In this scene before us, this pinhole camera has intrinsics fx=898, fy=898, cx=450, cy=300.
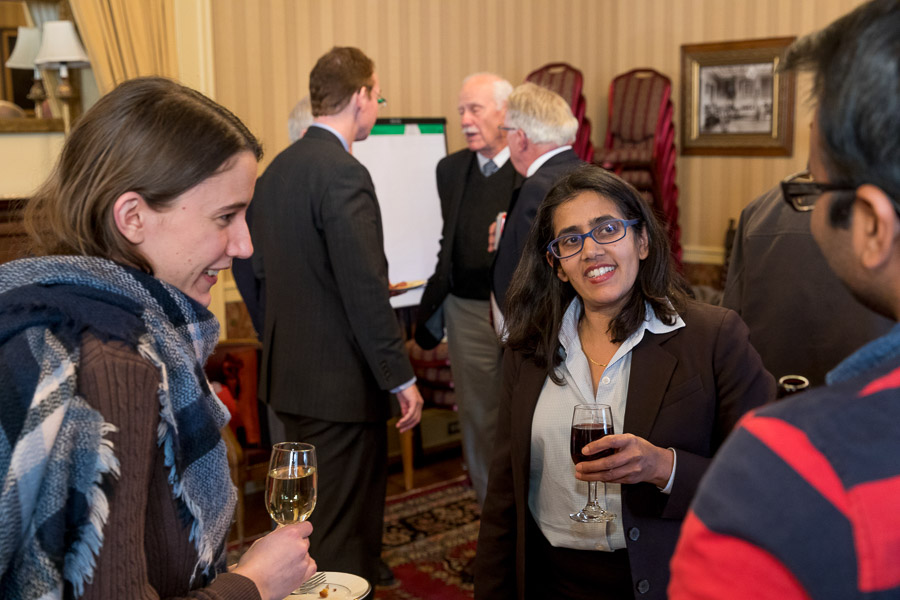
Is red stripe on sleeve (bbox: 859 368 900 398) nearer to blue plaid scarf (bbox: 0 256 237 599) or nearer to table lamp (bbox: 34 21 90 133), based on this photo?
blue plaid scarf (bbox: 0 256 237 599)

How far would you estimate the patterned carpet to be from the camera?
3.83 m

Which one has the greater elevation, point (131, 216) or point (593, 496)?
point (131, 216)

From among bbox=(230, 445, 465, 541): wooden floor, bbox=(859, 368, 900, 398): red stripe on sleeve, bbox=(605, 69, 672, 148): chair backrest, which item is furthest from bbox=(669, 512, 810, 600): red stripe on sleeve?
bbox=(605, 69, 672, 148): chair backrest

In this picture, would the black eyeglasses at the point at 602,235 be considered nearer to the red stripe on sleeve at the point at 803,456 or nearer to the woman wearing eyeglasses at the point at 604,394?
the woman wearing eyeglasses at the point at 604,394

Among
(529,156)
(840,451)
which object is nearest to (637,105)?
(529,156)

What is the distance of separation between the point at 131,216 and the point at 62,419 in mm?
340

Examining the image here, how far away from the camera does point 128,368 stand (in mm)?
1146

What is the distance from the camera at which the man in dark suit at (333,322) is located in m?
3.15

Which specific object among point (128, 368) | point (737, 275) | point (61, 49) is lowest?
point (737, 275)

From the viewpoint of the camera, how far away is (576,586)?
204 cm

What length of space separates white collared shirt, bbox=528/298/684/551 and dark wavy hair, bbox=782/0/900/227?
49.8 inches

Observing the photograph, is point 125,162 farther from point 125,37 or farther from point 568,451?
point 125,37

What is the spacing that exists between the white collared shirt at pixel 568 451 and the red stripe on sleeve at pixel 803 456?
128 cm

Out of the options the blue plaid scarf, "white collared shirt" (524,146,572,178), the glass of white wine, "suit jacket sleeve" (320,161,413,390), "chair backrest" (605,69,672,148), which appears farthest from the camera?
"chair backrest" (605,69,672,148)
